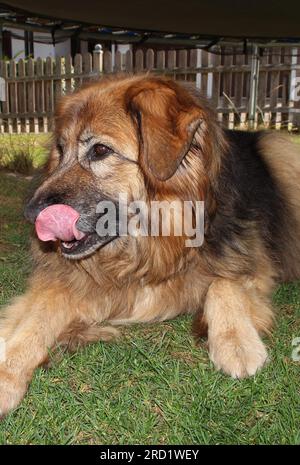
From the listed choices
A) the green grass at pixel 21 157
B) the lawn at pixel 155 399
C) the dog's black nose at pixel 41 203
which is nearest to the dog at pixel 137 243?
the dog's black nose at pixel 41 203

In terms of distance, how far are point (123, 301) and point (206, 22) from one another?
17.3 ft

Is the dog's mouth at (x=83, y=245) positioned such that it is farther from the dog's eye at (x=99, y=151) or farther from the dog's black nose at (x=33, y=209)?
the dog's eye at (x=99, y=151)

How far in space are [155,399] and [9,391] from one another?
0.61 m

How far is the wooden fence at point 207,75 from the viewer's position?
13.3 m

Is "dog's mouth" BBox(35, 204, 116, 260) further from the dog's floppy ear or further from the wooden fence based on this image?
the wooden fence

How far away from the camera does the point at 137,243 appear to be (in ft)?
10.0

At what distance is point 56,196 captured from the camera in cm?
282

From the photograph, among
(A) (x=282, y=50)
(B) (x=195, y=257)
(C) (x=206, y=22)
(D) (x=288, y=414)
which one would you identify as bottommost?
(D) (x=288, y=414)

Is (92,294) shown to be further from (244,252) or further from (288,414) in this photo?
(288,414)

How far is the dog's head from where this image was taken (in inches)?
108

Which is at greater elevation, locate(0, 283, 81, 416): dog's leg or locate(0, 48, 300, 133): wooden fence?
locate(0, 48, 300, 133): wooden fence

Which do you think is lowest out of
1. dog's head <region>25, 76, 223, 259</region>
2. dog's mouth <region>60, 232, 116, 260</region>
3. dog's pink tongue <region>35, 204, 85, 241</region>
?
dog's mouth <region>60, 232, 116, 260</region>

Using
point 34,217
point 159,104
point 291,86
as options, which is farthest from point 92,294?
point 291,86

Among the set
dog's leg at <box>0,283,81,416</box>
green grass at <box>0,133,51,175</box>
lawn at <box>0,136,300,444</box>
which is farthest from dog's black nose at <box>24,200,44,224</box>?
green grass at <box>0,133,51,175</box>
